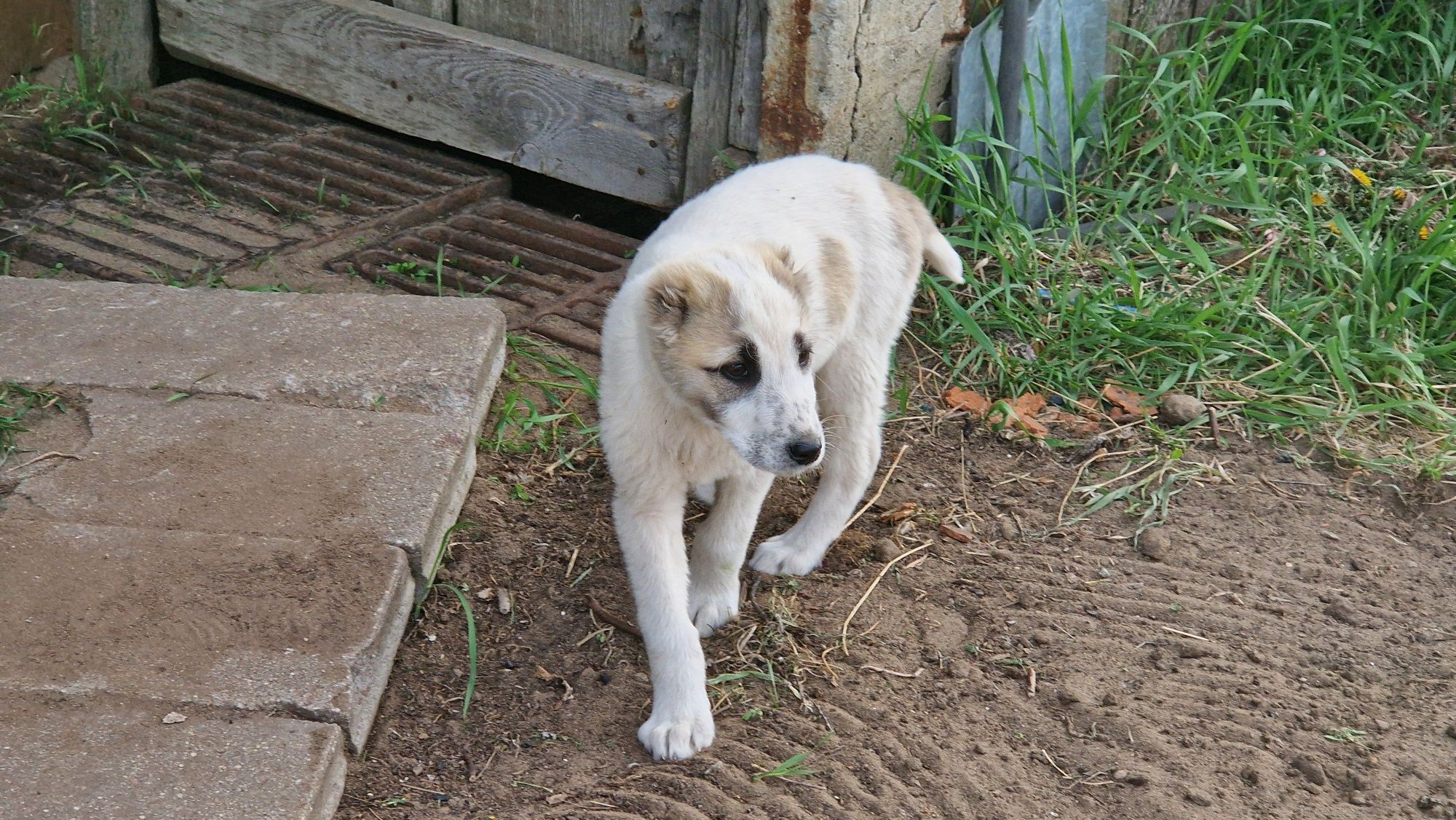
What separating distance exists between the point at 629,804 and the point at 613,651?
0.53 metres

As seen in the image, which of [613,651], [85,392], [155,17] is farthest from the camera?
[155,17]

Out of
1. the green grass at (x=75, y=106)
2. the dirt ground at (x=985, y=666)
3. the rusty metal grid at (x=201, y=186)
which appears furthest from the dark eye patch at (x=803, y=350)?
the green grass at (x=75, y=106)

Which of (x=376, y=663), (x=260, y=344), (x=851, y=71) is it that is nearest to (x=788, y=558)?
(x=376, y=663)

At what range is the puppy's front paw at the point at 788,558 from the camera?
11.3ft

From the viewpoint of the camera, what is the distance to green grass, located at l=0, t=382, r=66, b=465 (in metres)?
3.14

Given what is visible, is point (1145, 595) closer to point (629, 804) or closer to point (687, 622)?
point (687, 622)

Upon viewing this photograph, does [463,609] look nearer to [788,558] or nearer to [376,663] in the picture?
[376,663]

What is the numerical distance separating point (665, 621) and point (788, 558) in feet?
2.13

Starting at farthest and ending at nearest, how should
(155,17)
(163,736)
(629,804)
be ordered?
(155,17)
(629,804)
(163,736)

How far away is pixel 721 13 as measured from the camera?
445cm

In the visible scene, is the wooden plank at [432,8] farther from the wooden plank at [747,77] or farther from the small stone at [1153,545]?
the small stone at [1153,545]

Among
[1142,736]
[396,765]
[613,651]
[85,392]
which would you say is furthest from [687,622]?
[85,392]

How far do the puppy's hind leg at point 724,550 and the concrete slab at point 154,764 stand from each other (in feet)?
3.36

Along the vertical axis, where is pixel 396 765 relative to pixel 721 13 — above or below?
below
